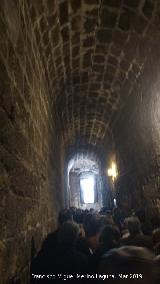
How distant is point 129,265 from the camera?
182 cm

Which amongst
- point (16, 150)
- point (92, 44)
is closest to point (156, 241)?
point (16, 150)

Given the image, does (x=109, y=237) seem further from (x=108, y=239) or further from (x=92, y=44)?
(x=92, y=44)

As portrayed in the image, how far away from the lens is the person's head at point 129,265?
1733mm

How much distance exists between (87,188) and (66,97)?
47.4 feet

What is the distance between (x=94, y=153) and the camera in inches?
527

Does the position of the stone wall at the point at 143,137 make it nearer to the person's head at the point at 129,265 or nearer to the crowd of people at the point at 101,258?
the crowd of people at the point at 101,258

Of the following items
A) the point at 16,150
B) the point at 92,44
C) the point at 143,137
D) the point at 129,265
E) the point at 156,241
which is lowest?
the point at 129,265

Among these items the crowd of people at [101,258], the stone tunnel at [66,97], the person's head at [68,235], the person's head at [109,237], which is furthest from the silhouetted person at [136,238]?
the stone tunnel at [66,97]

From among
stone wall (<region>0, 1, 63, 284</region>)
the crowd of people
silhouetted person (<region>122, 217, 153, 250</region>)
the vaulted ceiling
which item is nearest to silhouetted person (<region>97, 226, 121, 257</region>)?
the crowd of people

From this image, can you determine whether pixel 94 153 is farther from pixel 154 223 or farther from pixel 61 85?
pixel 154 223

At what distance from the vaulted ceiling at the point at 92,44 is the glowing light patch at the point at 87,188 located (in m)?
13.5

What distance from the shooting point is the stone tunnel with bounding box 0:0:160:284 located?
210 centimetres

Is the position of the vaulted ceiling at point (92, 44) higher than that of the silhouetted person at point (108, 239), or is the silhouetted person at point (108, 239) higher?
the vaulted ceiling at point (92, 44)

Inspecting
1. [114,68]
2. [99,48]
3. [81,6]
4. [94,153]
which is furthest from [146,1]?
[94,153]
